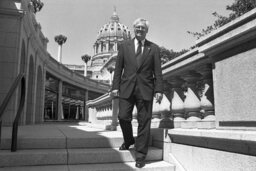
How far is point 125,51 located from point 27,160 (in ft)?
7.07

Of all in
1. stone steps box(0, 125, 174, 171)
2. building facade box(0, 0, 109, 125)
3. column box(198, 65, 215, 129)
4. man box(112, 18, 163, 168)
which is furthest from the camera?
building facade box(0, 0, 109, 125)

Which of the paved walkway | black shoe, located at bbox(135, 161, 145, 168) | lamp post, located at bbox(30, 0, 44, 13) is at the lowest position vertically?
black shoe, located at bbox(135, 161, 145, 168)

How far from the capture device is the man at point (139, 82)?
3873 millimetres

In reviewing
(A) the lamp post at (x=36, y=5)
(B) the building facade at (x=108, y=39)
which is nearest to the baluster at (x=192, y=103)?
(A) the lamp post at (x=36, y=5)

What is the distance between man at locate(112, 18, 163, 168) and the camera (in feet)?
12.7

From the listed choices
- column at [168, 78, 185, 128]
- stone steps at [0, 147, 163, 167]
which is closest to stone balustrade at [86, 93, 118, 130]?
column at [168, 78, 185, 128]

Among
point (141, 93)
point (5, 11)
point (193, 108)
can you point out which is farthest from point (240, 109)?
point (5, 11)

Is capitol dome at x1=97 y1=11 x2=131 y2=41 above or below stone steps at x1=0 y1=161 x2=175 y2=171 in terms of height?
above

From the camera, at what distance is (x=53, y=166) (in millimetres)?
3682

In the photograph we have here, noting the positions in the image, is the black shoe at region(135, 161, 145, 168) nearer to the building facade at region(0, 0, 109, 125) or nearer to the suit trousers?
the suit trousers

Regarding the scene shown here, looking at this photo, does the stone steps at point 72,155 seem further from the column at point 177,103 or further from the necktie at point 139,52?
the necktie at point 139,52

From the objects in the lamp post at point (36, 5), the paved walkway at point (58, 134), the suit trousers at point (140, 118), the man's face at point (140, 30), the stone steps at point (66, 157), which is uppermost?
the lamp post at point (36, 5)

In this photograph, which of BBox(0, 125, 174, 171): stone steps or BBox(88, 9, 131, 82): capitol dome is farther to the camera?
BBox(88, 9, 131, 82): capitol dome

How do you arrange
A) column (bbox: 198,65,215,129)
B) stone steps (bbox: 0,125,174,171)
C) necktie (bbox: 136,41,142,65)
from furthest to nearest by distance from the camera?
necktie (bbox: 136,41,142,65)
column (bbox: 198,65,215,129)
stone steps (bbox: 0,125,174,171)
